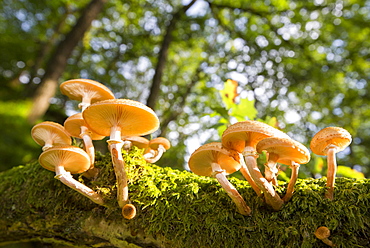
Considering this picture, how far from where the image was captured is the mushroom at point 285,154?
1.48m

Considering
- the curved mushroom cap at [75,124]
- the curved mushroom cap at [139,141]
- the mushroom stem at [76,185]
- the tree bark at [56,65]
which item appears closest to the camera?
the mushroom stem at [76,185]

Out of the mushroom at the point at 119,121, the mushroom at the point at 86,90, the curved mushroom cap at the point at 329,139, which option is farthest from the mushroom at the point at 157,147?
the curved mushroom cap at the point at 329,139

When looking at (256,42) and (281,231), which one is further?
(256,42)

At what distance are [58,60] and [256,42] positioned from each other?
6681 millimetres

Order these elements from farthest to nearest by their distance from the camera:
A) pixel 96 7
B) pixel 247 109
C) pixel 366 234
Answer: pixel 96 7 < pixel 247 109 < pixel 366 234

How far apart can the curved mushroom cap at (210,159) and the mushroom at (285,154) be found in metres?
0.28

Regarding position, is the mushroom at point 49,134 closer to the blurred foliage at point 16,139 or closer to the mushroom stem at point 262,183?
the mushroom stem at point 262,183

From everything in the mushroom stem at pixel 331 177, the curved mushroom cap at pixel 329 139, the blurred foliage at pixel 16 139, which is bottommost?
the blurred foliage at pixel 16 139

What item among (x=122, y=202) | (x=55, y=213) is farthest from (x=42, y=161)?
(x=122, y=202)

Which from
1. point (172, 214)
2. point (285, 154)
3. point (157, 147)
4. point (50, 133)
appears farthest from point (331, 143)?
point (50, 133)

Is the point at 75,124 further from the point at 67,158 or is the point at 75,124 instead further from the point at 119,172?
the point at 119,172

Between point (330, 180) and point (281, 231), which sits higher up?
point (330, 180)

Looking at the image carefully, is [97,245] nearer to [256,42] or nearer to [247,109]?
[247,109]

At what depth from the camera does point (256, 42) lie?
9078mm
